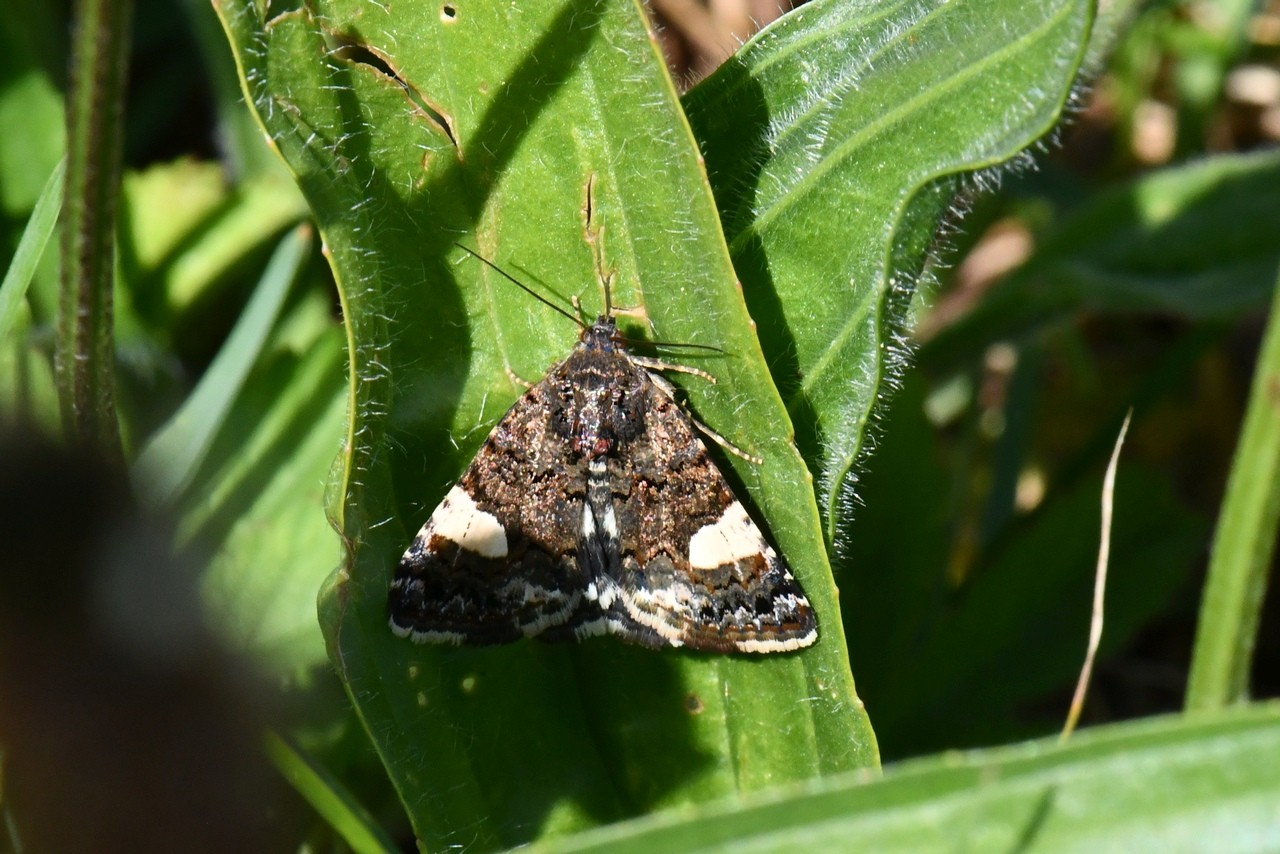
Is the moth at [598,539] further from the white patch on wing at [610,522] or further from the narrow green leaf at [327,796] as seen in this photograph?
the narrow green leaf at [327,796]

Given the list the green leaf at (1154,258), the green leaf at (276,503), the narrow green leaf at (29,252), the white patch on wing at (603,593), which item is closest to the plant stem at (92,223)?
the narrow green leaf at (29,252)

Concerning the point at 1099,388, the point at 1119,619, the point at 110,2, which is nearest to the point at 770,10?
the point at 1099,388

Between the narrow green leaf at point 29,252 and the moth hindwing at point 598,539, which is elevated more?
the narrow green leaf at point 29,252

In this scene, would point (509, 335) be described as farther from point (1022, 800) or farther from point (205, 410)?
point (1022, 800)

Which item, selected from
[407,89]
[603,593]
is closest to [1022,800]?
[603,593]

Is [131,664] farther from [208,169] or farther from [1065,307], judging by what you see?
[1065,307]
